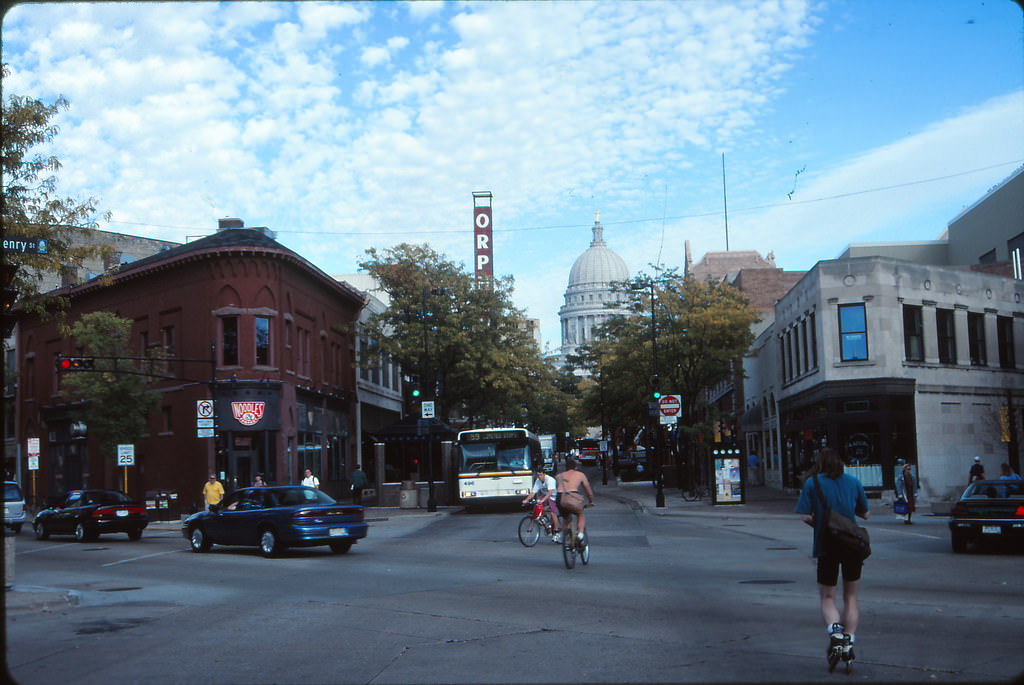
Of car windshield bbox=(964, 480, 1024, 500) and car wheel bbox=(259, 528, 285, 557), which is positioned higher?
car windshield bbox=(964, 480, 1024, 500)

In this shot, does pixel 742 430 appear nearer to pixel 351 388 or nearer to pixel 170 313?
pixel 351 388

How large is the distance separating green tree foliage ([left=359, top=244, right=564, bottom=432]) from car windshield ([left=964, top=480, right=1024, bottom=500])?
32811 millimetres

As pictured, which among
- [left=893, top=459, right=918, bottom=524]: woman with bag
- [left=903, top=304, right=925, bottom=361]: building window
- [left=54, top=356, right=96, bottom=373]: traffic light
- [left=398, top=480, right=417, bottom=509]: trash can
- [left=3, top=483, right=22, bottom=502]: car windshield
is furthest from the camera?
[left=398, top=480, right=417, bottom=509]: trash can

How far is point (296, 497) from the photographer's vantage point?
2280 cm

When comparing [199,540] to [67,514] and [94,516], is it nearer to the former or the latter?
[94,516]

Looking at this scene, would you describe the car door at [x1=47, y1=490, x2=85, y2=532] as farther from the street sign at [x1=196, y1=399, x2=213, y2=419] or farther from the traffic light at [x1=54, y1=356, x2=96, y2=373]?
the street sign at [x1=196, y1=399, x2=213, y2=419]

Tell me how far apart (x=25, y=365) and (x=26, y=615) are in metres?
46.4

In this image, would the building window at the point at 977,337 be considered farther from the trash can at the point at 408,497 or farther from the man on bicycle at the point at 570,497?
the man on bicycle at the point at 570,497

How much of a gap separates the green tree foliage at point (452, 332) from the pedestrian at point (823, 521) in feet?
137

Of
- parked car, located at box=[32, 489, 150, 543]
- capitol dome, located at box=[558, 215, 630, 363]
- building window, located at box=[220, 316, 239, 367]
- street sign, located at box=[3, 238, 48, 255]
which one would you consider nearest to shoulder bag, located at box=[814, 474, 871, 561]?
street sign, located at box=[3, 238, 48, 255]

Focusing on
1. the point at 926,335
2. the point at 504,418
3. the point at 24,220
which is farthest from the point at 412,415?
the point at 24,220

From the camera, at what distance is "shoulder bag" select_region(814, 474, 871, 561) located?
365 inches

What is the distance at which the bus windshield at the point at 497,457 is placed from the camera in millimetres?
37969

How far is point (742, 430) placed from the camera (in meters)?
64.1
